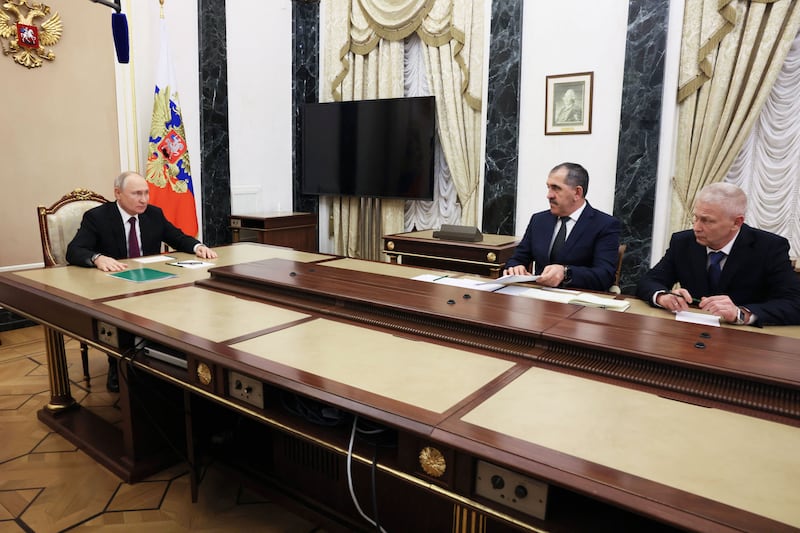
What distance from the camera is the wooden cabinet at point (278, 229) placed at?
4837 millimetres

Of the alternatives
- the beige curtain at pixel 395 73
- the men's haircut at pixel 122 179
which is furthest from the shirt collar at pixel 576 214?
the men's haircut at pixel 122 179

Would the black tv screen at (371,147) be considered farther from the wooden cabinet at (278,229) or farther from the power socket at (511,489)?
the power socket at (511,489)

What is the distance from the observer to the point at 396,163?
180 inches

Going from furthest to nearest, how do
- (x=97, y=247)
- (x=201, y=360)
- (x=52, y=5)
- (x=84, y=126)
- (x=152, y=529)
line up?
(x=84, y=126) → (x=52, y=5) → (x=97, y=247) → (x=152, y=529) → (x=201, y=360)

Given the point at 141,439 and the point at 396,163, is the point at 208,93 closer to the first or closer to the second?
the point at 396,163

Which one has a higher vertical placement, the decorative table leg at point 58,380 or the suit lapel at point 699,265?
the suit lapel at point 699,265

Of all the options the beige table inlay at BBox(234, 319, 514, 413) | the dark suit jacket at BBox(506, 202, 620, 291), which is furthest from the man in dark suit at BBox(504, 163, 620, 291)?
the beige table inlay at BBox(234, 319, 514, 413)

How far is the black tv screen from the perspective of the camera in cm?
444

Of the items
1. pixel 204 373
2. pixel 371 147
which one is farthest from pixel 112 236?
pixel 371 147

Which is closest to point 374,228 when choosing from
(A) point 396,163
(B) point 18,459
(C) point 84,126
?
(A) point 396,163

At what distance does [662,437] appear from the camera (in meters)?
0.96

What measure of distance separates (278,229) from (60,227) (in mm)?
2109

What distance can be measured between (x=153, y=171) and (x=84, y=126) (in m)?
0.59

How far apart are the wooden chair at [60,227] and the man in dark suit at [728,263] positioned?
2884mm
